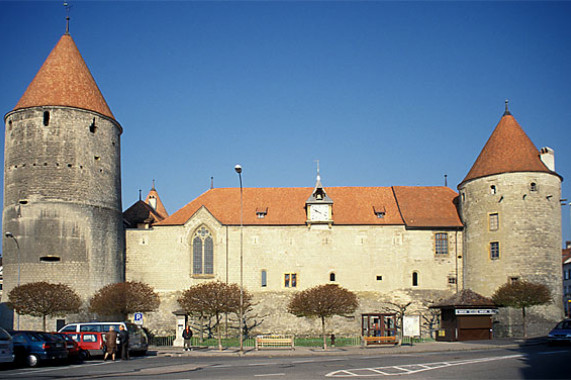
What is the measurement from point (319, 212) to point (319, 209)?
0.25 meters

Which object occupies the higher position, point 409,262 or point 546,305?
point 409,262

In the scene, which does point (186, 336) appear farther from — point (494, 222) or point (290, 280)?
point (494, 222)

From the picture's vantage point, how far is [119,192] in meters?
48.6

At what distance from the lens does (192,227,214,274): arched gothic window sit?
1932 inches

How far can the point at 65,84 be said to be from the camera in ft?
151

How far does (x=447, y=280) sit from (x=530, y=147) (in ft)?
40.5

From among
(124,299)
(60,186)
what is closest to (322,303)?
(124,299)

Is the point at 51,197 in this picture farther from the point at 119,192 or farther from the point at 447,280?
the point at 447,280

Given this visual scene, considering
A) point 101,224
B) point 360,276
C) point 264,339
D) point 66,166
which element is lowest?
point 264,339

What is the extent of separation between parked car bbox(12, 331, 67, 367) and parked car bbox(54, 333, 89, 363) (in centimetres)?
108

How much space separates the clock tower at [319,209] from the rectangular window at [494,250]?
41.5ft

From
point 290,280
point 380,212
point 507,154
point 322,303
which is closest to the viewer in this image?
point 322,303

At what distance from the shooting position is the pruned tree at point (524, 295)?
41281 mm

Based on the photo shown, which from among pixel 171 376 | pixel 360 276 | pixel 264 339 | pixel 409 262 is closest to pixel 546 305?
pixel 409 262
